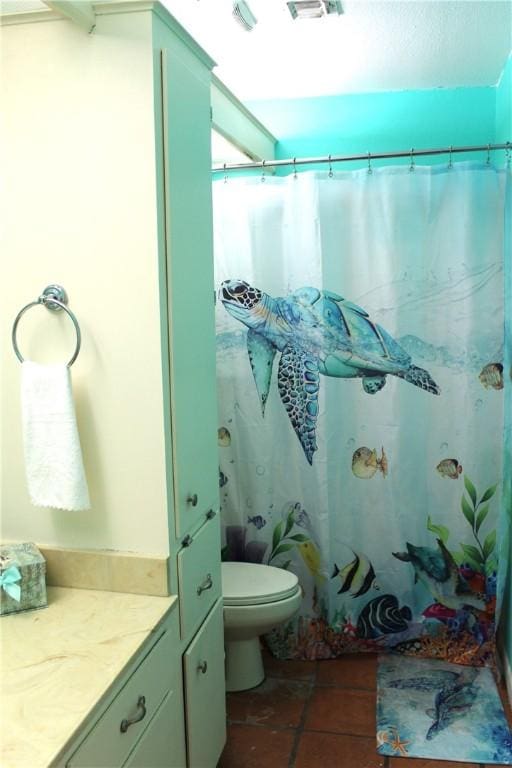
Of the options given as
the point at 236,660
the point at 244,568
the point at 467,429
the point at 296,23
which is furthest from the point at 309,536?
the point at 296,23

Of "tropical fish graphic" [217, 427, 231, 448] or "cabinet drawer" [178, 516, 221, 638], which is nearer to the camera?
"cabinet drawer" [178, 516, 221, 638]

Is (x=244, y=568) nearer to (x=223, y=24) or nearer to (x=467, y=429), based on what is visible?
(x=467, y=429)

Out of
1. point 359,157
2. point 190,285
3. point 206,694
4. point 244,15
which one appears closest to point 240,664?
point 206,694

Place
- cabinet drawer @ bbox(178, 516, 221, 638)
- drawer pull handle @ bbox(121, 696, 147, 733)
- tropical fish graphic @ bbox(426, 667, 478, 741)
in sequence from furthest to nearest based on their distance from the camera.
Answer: tropical fish graphic @ bbox(426, 667, 478, 741) → cabinet drawer @ bbox(178, 516, 221, 638) → drawer pull handle @ bbox(121, 696, 147, 733)

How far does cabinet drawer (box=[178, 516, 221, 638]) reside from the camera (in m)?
1.85

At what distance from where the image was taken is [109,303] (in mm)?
1723

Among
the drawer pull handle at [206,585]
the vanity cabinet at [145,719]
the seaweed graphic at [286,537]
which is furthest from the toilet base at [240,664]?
the vanity cabinet at [145,719]

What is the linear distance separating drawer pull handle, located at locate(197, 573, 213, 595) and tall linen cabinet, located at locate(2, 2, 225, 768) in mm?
93

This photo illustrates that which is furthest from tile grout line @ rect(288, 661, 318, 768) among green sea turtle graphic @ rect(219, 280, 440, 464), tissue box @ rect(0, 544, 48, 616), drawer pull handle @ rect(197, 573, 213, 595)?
tissue box @ rect(0, 544, 48, 616)

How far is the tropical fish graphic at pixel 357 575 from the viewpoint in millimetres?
2912

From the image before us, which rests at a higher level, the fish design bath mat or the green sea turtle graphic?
the green sea turtle graphic

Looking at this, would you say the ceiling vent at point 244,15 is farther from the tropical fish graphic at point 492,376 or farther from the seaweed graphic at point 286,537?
the seaweed graphic at point 286,537

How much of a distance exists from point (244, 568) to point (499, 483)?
1.04m

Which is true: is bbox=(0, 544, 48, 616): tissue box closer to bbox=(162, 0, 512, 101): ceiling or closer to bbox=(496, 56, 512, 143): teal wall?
bbox=(162, 0, 512, 101): ceiling
